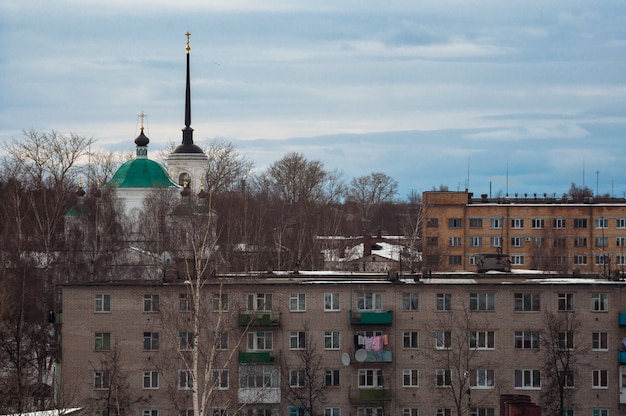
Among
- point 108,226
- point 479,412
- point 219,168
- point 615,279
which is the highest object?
point 219,168

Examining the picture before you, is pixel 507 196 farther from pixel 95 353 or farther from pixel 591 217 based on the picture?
pixel 95 353

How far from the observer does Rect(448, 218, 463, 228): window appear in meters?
100

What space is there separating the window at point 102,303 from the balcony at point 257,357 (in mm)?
5039

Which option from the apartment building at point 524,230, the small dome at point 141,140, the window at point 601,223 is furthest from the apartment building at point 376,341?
the small dome at point 141,140

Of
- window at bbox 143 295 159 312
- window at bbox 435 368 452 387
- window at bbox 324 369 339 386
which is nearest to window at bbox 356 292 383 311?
window at bbox 324 369 339 386

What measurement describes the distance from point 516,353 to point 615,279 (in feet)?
17.7

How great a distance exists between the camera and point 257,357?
47.9m

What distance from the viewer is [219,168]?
12244cm

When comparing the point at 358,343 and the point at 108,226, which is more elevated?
the point at 108,226

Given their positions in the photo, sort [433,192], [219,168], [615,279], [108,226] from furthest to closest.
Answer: [219,168] → [433,192] → [108,226] → [615,279]

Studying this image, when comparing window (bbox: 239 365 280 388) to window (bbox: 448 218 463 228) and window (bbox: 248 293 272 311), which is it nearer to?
window (bbox: 248 293 272 311)

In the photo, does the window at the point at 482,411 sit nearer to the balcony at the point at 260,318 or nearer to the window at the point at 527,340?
the window at the point at 527,340

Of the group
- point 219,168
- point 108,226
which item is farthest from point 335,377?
point 219,168

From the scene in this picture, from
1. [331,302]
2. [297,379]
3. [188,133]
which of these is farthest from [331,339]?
[188,133]
